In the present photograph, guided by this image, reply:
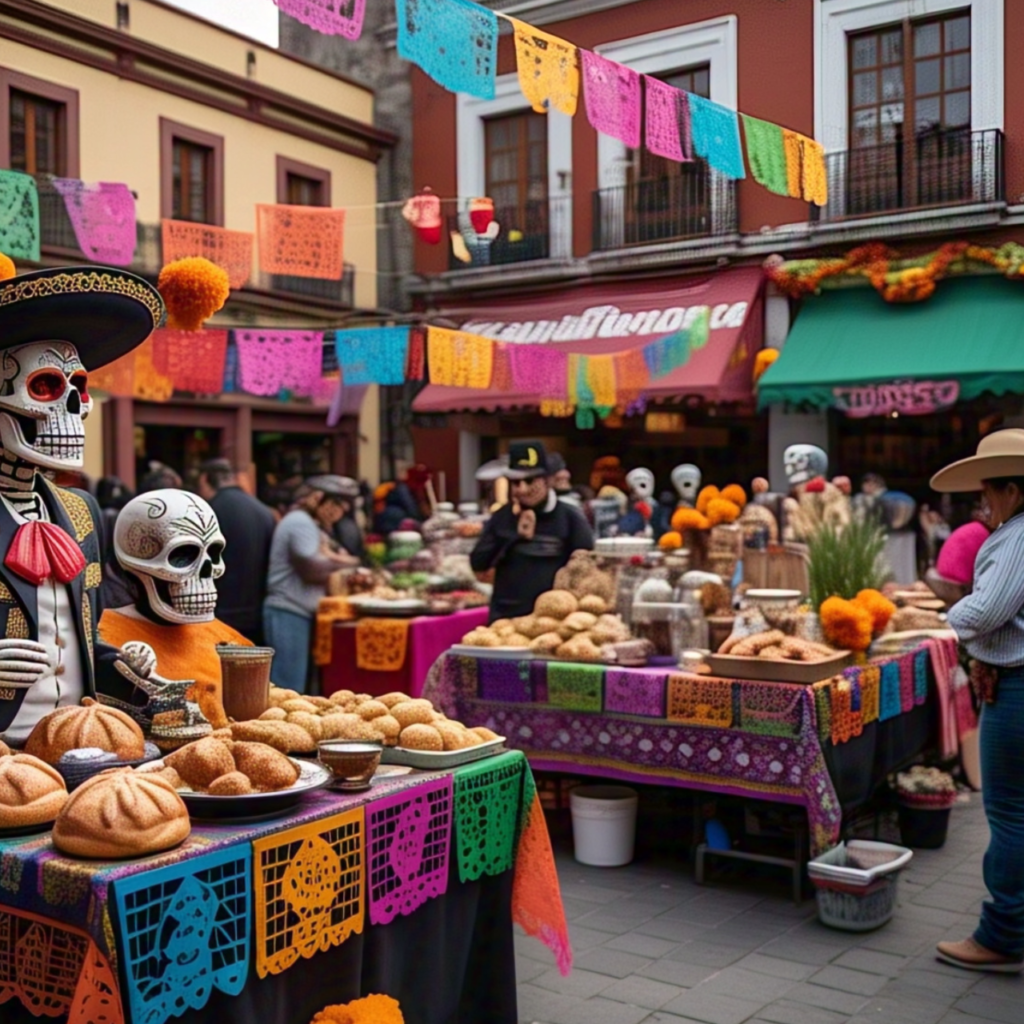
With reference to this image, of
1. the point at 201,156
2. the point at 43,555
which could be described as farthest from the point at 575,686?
A: the point at 201,156

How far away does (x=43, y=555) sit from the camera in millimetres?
3041

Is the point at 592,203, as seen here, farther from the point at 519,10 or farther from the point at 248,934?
the point at 248,934

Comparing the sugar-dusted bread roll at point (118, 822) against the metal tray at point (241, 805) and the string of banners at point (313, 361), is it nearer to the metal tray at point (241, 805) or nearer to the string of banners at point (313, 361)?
the metal tray at point (241, 805)

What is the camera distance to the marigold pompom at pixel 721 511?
600 cm

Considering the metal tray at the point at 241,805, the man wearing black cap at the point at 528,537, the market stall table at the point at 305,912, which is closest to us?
the market stall table at the point at 305,912

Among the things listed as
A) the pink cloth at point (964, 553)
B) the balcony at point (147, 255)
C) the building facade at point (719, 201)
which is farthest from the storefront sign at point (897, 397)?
the pink cloth at point (964, 553)

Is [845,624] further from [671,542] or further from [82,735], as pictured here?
[82,735]

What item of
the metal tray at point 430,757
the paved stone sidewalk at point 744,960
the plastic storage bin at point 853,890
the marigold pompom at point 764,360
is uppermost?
the marigold pompom at point 764,360

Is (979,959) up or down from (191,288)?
down

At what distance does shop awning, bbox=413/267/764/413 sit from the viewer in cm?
1298

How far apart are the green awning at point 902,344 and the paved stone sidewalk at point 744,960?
7.57 meters

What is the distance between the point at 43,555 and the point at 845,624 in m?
3.28

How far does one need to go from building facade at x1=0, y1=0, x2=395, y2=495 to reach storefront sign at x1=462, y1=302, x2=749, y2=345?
1883 mm

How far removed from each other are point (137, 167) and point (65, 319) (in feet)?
42.6
